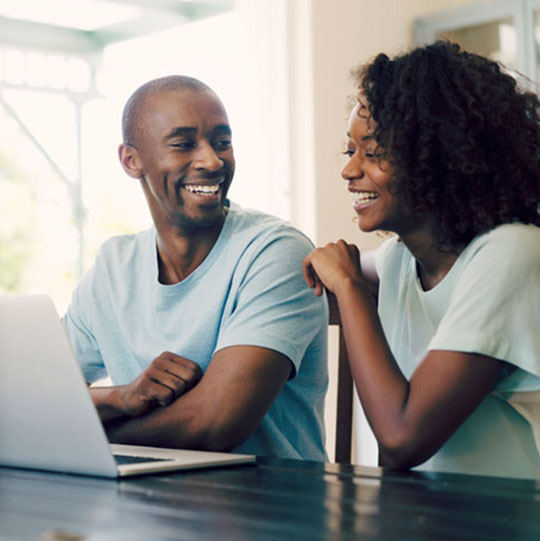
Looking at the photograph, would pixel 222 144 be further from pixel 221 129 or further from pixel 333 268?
pixel 333 268

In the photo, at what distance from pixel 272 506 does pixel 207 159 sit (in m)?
0.87

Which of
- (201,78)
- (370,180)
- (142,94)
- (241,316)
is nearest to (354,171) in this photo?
(370,180)

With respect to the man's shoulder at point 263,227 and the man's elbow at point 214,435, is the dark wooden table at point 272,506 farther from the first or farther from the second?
the man's shoulder at point 263,227

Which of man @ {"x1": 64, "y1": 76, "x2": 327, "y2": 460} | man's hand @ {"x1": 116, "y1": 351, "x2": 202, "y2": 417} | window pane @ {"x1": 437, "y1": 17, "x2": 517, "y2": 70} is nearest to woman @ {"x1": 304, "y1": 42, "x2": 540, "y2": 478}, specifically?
man @ {"x1": 64, "y1": 76, "x2": 327, "y2": 460}

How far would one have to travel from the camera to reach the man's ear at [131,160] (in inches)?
64.7

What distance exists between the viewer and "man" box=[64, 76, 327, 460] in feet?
4.25

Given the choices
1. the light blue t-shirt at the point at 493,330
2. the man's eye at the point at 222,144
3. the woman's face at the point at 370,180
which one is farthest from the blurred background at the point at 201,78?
the light blue t-shirt at the point at 493,330

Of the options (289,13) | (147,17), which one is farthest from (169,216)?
(147,17)

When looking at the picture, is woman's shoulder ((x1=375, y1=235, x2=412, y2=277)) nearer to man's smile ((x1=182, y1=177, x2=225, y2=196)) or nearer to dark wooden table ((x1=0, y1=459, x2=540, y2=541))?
man's smile ((x1=182, y1=177, x2=225, y2=196))

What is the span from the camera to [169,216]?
1607 millimetres

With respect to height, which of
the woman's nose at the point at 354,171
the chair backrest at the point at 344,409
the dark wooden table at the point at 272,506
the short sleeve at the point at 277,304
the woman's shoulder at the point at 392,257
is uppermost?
the woman's nose at the point at 354,171

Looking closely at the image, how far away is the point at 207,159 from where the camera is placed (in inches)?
61.0

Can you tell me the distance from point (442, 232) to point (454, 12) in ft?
9.78

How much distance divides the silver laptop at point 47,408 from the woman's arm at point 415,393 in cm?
18
